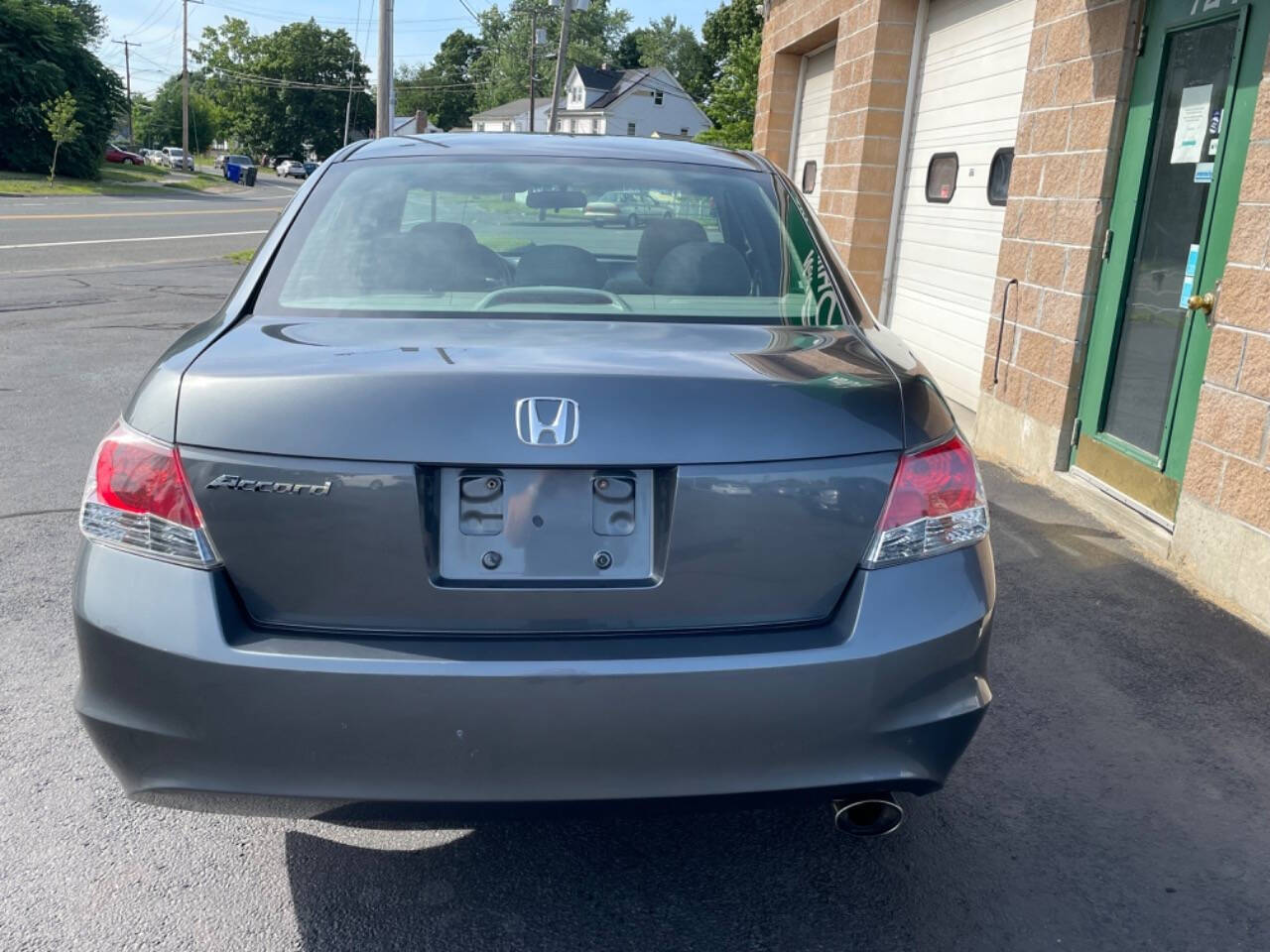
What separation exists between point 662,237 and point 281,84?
108811 millimetres

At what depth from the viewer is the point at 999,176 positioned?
7953 mm

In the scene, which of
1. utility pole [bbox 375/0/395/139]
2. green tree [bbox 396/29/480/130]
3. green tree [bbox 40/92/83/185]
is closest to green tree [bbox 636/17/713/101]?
green tree [bbox 396/29/480/130]

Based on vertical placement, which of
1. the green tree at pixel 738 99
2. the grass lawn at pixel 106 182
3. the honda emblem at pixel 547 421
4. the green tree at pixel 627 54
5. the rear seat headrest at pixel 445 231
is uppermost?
the green tree at pixel 627 54

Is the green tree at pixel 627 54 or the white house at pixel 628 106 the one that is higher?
the green tree at pixel 627 54

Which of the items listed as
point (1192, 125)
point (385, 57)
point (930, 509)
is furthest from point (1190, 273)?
point (385, 57)

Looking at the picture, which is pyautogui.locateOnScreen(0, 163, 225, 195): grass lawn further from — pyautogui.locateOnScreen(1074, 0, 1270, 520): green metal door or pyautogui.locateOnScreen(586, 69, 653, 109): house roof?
pyautogui.locateOnScreen(1074, 0, 1270, 520): green metal door

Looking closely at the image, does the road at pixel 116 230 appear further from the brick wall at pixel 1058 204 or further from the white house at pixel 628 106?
the white house at pixel 628 106

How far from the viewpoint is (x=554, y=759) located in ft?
6.75

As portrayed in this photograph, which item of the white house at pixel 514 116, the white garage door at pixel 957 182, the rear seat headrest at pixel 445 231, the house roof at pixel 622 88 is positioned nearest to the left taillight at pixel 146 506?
the rear seat headrest at pixel 445 231

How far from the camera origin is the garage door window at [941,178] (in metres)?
8.96

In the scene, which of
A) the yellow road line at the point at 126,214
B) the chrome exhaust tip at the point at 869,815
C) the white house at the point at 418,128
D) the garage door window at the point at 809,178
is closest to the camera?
the chrome exhaust tip at the point at 869,815

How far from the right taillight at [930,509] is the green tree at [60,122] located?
47020 millimetres

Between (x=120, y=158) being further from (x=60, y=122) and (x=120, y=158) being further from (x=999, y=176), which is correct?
(x=999, y=176)

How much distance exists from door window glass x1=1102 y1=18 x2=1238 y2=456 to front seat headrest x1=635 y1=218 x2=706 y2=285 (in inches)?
117
